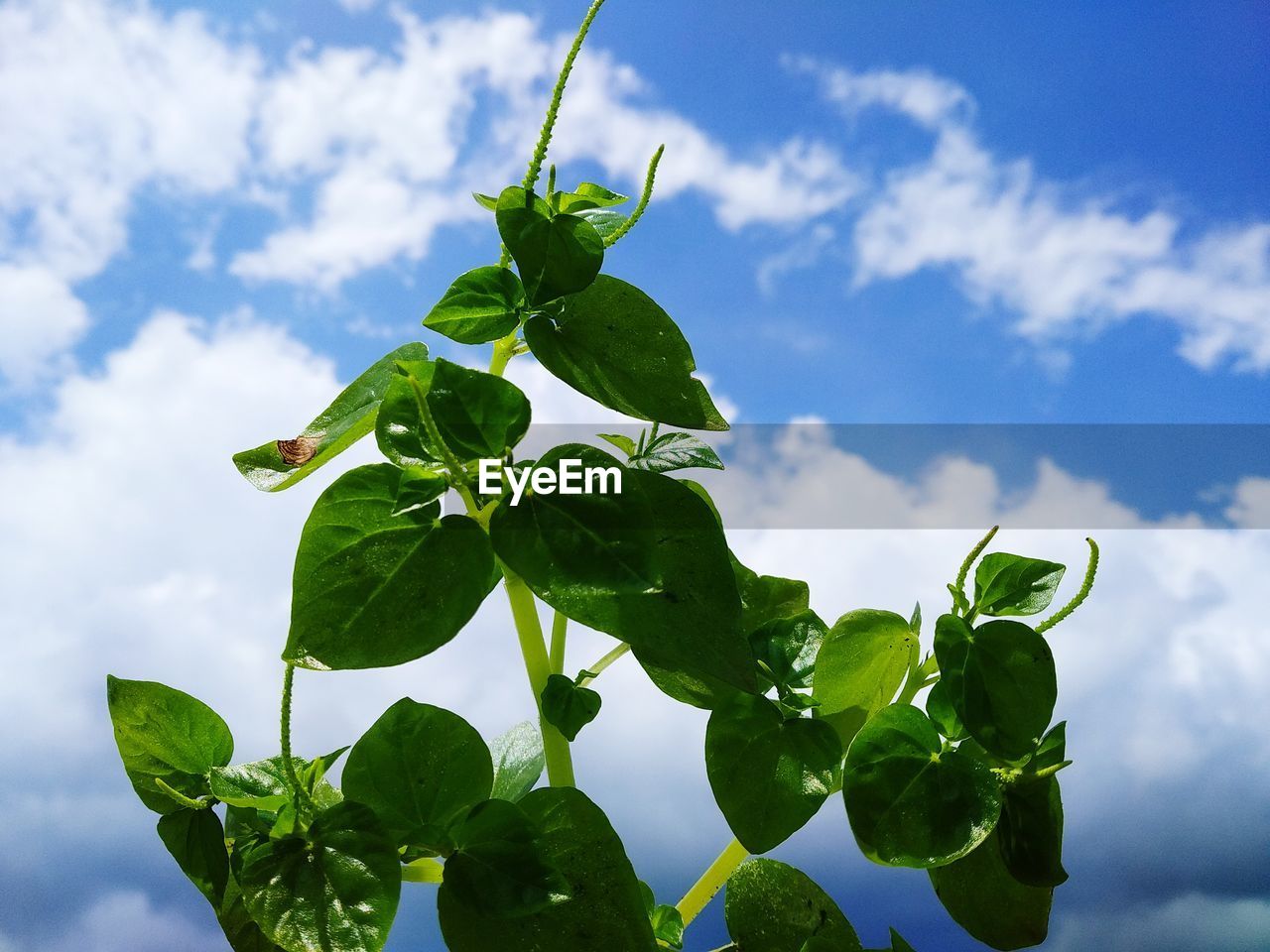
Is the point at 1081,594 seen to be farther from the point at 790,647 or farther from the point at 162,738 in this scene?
the point at 162,738

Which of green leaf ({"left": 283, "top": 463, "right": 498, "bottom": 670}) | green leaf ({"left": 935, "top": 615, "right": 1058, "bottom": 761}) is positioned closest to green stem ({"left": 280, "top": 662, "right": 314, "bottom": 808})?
green leaf ({"left": 283, "top": 463, "right": 498, "bottom": 670})

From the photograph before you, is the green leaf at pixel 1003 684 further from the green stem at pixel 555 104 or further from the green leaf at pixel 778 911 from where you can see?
the green stem at pixel 555 104

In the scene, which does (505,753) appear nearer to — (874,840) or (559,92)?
(874,840)

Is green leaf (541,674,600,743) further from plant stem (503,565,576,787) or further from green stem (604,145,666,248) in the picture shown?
green stem (604,145,666,248)

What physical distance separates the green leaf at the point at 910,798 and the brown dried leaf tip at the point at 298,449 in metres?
0.25

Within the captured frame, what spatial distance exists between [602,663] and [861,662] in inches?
4.3

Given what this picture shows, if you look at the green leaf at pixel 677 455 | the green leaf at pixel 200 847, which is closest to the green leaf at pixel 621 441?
the green leaf at pixel 677 455

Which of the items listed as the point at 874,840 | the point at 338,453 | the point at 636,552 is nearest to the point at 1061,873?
the point at 874,840

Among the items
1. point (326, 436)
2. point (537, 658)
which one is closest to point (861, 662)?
point (537, 658)

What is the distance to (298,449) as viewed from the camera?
1.51ft

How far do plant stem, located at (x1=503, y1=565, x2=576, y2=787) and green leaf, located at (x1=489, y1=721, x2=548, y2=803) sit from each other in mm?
57

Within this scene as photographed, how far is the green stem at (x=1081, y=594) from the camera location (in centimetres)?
40

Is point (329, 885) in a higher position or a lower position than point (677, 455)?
lower

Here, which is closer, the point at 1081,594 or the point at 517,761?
the point at 1081,594
